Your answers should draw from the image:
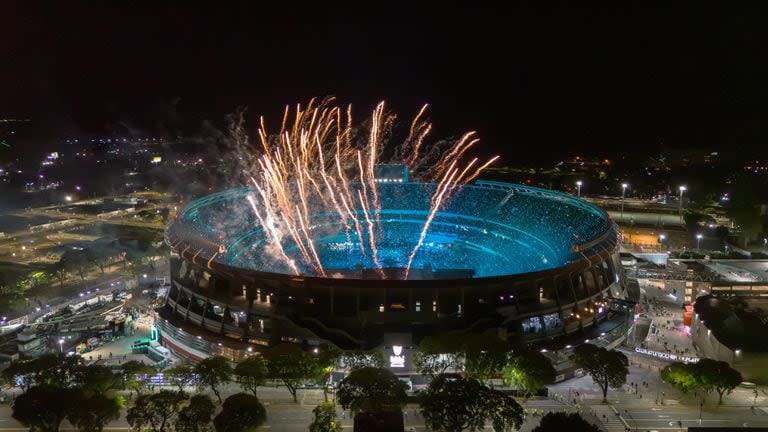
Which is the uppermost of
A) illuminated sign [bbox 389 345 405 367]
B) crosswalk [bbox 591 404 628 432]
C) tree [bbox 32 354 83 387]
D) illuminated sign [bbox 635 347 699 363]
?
tree [bbox 32 354 83 387]

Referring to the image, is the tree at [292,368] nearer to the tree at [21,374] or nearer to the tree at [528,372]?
the tree at [528,372]

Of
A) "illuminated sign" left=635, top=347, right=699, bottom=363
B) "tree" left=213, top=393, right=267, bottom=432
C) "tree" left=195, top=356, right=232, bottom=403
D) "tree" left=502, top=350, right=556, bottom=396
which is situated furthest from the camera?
"illuminated sign" left=635, top=347, right=699, bottom=363

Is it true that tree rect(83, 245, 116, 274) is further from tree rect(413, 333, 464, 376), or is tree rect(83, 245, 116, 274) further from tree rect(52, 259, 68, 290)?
tree rect(413, 333, 464, 376)

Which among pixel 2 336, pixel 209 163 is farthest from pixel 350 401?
pixel 209 163

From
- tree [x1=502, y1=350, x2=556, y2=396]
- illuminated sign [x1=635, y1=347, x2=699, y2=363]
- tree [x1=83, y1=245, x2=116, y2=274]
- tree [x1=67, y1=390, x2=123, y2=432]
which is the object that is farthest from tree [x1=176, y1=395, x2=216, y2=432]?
tree [x1=83, y1=245, x2=116, y2=274]

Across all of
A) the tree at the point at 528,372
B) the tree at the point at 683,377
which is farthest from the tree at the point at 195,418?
the tree at the point at 683,377

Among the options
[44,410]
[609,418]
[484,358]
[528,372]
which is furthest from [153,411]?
[609,418]
